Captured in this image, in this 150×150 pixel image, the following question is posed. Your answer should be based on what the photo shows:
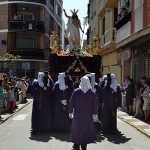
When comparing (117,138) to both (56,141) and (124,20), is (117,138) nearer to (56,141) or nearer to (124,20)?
(56,141)

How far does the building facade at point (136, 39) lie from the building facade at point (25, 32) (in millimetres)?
23130

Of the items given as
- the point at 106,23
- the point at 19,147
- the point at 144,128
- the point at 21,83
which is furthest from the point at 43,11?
the point at 19,147

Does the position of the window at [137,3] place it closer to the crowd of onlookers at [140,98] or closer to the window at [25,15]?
the crowd of onlookers at [140,98]

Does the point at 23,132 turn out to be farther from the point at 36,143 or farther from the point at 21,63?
the point at 21,63

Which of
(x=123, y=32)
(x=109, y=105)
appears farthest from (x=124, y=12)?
(x=109, y=105)

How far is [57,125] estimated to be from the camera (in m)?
13.5

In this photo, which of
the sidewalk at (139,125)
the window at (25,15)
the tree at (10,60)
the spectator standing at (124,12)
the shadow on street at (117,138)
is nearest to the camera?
the shadow on street at (117,138)

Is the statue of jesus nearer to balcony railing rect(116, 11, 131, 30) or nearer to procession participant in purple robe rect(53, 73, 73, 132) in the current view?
balcony railing rect(116, 11, 131, 30)

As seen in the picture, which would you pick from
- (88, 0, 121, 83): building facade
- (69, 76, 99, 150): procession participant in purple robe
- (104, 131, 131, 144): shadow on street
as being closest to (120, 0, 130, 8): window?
(88, 0, 121, 83): building facade

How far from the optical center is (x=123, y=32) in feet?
79.2

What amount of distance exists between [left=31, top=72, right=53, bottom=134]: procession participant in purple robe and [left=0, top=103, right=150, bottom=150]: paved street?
454 millimetres

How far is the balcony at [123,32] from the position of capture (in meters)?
22.6

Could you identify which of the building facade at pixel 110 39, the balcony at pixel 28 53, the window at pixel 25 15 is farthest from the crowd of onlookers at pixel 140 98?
the window at pixel 25 15

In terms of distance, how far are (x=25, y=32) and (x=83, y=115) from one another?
41.4 meters
